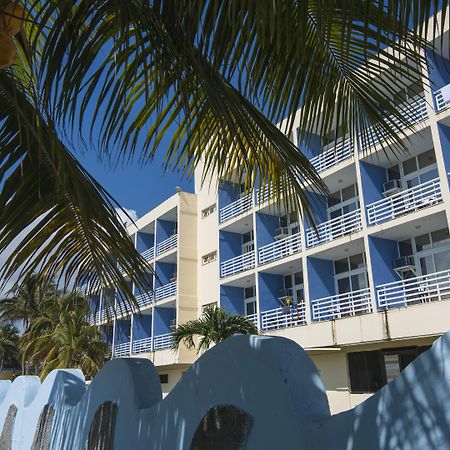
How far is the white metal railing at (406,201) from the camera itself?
18078mm

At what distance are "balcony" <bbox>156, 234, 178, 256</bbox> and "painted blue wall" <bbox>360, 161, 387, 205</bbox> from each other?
51.4 feet

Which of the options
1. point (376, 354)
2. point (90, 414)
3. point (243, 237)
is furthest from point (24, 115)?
point (243, 237)

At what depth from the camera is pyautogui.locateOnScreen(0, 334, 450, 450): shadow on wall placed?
242 centimetres

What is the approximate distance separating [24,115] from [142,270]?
122cm

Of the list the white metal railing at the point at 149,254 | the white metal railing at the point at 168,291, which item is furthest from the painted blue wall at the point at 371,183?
the white metal railing at the point at 149,254

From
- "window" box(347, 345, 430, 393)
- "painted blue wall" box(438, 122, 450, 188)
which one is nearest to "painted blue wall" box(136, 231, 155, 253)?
"window" box(347, 345, 430, 393)

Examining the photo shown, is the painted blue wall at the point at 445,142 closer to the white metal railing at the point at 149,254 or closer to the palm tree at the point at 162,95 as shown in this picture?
the palm tree at the point at 162,95

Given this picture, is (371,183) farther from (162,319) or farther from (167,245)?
(162,319)

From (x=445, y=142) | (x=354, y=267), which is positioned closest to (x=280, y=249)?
(x=354, y=267)

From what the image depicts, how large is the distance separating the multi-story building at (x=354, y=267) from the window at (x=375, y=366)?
0.04 meters

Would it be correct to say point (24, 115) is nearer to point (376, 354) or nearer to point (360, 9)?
point (360, 9)

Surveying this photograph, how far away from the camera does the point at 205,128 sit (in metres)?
3.69

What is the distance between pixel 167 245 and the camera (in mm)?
35219

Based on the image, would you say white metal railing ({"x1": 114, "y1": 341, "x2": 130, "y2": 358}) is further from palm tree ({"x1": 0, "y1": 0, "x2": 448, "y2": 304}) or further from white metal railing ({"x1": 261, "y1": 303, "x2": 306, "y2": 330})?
palm tree ({"x1": 0, "y1": 0, "x2": 448, "y2": 304})
